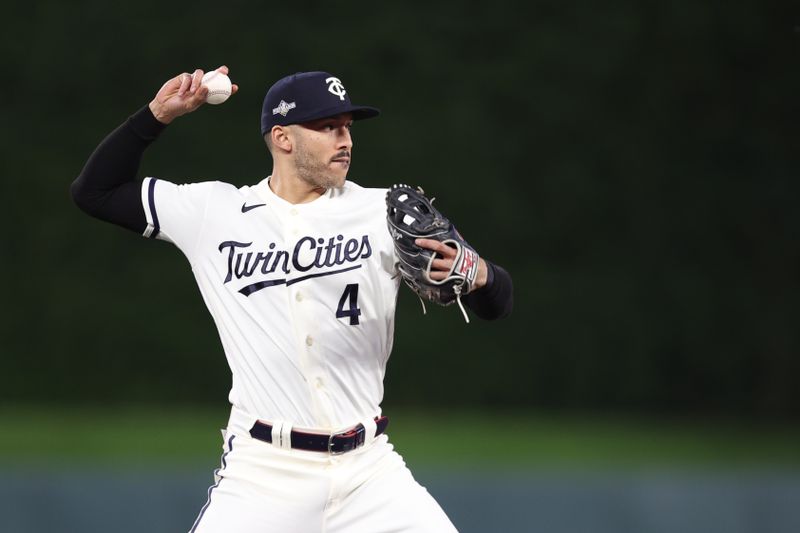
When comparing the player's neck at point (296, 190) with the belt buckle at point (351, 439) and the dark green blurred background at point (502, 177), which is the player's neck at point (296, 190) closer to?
the belt buckle at point (351, 439)

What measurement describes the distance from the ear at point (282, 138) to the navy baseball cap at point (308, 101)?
2 centimetres

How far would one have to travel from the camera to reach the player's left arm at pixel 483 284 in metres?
3.02

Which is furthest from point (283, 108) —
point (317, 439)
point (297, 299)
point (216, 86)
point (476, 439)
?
point (476, 439)

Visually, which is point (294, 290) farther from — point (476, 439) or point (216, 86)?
point (476, 439)

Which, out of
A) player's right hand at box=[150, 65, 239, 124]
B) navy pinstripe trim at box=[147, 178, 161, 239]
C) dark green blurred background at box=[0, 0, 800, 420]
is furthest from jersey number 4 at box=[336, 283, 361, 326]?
dark green blurred background at box=[0, 0, 800, 420]

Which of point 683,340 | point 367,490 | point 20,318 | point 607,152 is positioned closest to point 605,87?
point 607,152

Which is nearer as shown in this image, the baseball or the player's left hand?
the player's left hand

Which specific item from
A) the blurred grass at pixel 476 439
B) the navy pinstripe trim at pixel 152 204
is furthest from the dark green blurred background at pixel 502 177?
the navy pinstripe trim at pixel 152 204

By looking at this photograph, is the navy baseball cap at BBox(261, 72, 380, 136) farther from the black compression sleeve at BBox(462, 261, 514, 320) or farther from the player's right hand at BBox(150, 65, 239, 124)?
the black compression sleeve at BBox(462, 261, 514, 320)

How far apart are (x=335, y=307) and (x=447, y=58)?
3.95 m

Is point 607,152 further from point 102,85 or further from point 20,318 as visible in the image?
point 20,318

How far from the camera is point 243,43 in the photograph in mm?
6906

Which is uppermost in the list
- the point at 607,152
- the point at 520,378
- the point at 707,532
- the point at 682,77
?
the point at 682,77

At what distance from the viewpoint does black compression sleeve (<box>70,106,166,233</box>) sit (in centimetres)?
340
